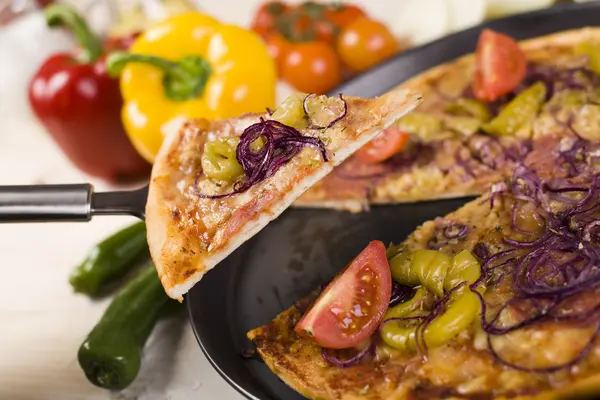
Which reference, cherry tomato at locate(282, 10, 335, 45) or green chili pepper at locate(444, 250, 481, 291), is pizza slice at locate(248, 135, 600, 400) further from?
cherry tomato at locate(282, 10, 335, 45)

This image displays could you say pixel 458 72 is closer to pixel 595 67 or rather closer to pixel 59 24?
pixel 595 67

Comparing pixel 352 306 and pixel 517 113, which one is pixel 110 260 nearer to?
pixel 352 306

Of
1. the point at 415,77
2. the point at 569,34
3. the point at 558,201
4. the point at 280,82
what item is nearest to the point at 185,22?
the point at 280,82

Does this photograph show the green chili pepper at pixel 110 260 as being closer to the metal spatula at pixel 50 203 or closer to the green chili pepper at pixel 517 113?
the metal spatula at pixel 50 203

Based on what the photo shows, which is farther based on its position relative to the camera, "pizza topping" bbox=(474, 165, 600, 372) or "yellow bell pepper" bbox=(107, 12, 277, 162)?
"yellow bell pepper" bbox=(107, 12, 277, 162)

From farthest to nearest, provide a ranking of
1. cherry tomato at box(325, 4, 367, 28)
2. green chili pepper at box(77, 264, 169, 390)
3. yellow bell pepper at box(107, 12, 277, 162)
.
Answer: cherry tomato at box(325, 4, 367, 28), yellow bell pepper at box(107, 12, 277, 162), green chili pepper at box(77, 264, 169, 390)

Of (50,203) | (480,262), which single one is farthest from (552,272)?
(50,203)

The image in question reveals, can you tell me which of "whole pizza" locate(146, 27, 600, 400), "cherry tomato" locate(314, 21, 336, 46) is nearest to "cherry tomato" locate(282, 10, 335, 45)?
"cherry tomato" locate(314, 21, 336, 46)
